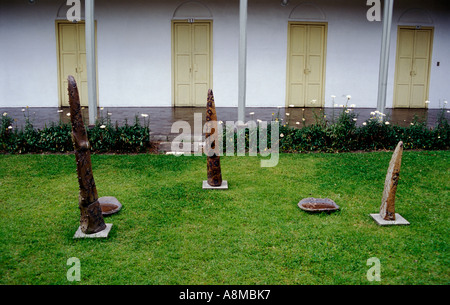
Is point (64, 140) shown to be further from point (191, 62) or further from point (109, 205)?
point (191, 62)

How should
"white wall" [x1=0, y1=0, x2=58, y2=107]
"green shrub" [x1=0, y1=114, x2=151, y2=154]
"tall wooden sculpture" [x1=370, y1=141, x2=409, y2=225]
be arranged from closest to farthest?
1. "tall wooden sculpture" [x1=370, y1=141, x2=409, y2=225]
2. "green shrub" [x1=0, y1=114, x2=151, y2=154]
3. "white wall" [x1=0, y1=0, x2=58, y2=107]

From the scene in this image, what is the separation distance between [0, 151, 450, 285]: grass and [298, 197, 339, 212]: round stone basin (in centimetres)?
9

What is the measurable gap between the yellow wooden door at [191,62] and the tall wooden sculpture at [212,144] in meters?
7.39

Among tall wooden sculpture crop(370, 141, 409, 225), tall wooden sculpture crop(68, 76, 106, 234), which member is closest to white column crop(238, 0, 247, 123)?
tall wooden sculpture crop(370, 141, 409, 225)

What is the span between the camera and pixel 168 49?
41.3ft

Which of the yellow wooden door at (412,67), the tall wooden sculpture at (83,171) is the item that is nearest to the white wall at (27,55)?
the tall wooden sculpture at (83,171)

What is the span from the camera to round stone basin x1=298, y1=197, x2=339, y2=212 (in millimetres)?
4965

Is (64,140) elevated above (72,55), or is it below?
below

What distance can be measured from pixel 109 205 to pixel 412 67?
11508 mm

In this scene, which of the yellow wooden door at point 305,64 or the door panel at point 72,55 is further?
the yellow wooden door at point 305,64

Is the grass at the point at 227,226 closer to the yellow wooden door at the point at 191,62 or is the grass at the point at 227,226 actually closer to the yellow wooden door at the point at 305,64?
the yellow wooden door at the point at 191,62

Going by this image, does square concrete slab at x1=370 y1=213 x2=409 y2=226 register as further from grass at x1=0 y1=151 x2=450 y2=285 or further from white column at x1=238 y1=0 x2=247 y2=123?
white column at x1=238 y1=0 x2=247 y2=123

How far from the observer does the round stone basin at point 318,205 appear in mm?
4965

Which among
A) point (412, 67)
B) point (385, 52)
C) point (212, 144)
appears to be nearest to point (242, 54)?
point (385, 52)
